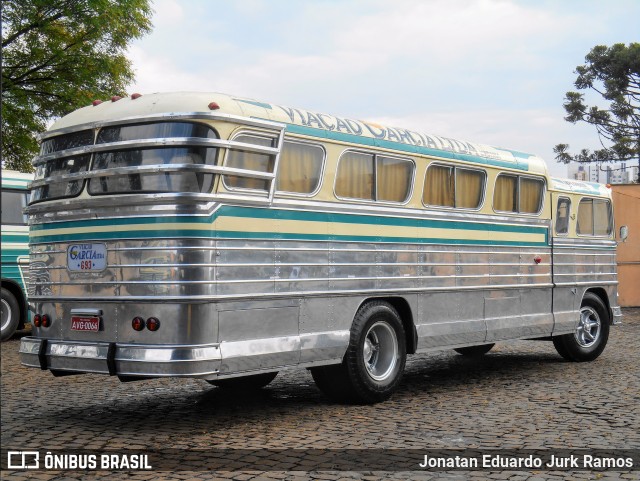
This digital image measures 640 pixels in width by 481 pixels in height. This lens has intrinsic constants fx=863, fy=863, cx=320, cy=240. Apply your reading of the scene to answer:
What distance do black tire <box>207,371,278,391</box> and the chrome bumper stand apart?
7.36 ft

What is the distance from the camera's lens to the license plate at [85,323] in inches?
283

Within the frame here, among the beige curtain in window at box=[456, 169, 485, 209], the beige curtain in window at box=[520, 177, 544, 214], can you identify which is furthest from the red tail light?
the beige curtain in window at box=[520, 177, 544, 214]

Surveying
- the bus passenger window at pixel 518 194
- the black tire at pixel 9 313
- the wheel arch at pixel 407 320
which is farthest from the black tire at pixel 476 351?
the black tire at pixel 9 313

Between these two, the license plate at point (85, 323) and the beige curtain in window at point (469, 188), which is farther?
the beige curtain in window at point (469, 188)

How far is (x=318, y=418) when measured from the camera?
7.75 m

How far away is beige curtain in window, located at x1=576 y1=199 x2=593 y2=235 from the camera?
12.3 meters

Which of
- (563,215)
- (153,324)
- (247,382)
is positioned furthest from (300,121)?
(563,215)

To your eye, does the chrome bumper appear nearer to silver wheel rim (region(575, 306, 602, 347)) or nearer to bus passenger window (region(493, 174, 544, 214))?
bus passenger window (region(493, 174, 544, 214))

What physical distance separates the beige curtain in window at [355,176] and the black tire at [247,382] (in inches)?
87.2

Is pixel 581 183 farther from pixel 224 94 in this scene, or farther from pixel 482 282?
pixel 224 94

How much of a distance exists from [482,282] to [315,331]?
298 centimetres

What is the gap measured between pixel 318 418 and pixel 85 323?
2.21 meters

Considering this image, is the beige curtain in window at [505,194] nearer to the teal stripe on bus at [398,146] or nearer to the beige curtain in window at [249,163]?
the teal stripe on bus at [398,146]

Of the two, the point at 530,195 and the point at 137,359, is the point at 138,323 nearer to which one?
the point at 137,359
